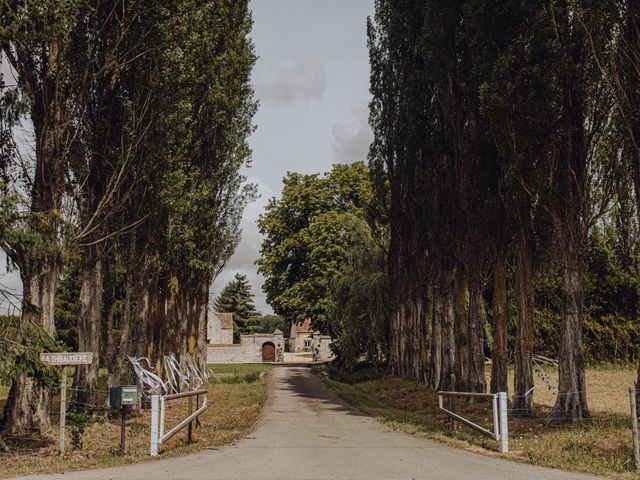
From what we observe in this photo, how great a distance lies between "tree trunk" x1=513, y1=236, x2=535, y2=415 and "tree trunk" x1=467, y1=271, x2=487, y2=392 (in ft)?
5.94

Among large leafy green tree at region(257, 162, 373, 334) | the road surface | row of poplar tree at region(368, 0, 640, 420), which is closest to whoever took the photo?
the road surface

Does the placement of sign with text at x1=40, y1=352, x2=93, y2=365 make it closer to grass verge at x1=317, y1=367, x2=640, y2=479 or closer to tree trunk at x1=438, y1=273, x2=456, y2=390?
grass verge at x1=317, y1=367, x2=640, y2=479

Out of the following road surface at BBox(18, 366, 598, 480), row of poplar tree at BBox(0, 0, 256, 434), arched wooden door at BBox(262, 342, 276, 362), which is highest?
row of poplar tree at BBox(0, 0, 256, 434)

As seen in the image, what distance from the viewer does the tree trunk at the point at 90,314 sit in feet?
51.8

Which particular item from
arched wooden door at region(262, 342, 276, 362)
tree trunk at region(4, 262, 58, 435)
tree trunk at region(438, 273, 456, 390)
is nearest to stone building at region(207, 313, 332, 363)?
arched wooden door at region(262, 342, 276, 362)

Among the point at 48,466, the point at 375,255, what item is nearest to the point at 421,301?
the point at 375,255

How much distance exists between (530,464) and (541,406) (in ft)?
33.0

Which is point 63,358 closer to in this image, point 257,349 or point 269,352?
point 257,349

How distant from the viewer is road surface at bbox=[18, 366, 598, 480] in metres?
8.40

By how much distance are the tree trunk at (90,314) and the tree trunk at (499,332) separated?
10804 mm

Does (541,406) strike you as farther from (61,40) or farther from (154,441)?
(61,40)

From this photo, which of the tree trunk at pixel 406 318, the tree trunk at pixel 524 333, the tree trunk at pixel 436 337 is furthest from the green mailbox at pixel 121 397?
the tree trunk at pixel 406 318

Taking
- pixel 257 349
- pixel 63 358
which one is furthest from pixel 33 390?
pixel 257 349

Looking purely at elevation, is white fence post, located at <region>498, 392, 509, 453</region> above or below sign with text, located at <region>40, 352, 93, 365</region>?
below
